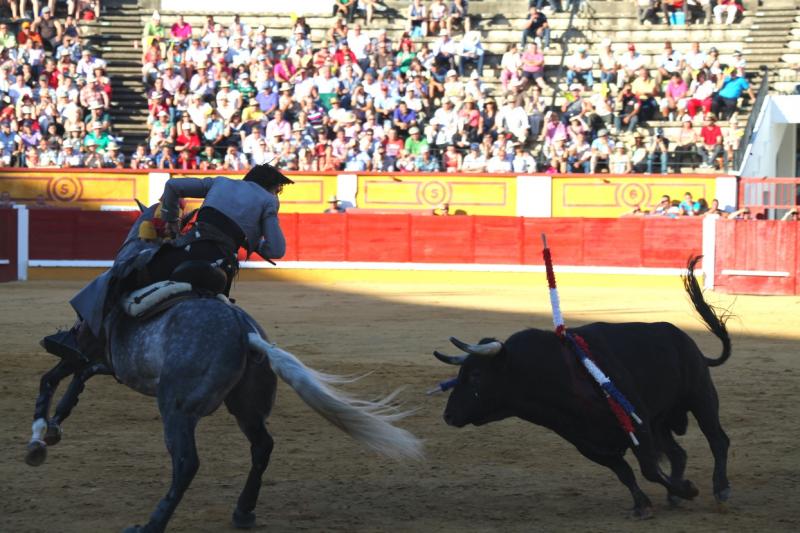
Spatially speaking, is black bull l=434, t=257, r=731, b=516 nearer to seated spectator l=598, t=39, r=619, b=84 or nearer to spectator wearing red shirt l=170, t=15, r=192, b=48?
seated spectator l=598, t=39, r=619, b=84

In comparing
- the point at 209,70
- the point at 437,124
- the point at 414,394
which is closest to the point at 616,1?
the point at 437,124

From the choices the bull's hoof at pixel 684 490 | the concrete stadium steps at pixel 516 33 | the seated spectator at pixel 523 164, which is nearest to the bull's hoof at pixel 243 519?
the bull's hoof at pixel 684 490

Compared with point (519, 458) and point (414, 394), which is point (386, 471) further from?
point (414, 394)

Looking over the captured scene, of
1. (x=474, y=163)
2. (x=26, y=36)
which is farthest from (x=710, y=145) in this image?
(x=26, y=36)

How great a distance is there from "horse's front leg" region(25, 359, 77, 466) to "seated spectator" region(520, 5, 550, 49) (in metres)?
17.3

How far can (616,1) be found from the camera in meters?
23.4

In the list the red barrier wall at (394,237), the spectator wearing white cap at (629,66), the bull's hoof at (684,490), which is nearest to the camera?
the bull's hoof at (684,490)

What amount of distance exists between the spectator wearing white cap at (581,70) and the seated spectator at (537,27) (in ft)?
3.77

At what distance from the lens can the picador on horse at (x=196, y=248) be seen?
5.57 metres

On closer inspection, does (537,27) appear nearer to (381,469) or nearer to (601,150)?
(601,150)

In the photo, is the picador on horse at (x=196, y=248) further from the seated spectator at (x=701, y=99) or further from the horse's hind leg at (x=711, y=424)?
the seated spectator at (x=701, y=99)

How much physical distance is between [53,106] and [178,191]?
1595 cm

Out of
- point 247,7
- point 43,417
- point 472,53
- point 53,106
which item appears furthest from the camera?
point 247,7

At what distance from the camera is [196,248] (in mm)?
5648
